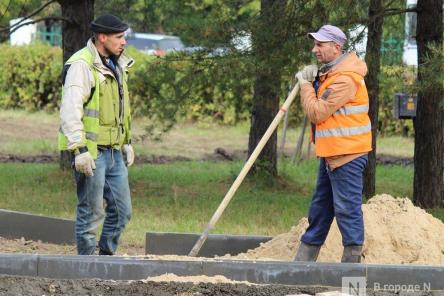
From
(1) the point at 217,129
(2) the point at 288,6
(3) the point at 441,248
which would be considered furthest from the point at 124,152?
(1) the point at 217,129

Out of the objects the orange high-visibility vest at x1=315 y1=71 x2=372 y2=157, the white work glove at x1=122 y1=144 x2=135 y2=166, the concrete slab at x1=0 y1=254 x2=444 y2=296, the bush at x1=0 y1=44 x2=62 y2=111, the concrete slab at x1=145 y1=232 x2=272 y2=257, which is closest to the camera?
the concrete slab at x1=0 y1=254 x2=444 y2=296

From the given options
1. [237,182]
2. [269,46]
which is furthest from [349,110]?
[269,46]

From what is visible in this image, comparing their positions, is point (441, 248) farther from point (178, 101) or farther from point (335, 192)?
point (178, 101)

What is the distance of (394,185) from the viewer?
51.2ft

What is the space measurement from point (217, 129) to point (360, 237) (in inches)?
679

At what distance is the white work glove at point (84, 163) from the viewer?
7324mm

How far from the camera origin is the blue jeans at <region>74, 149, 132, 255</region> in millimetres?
7625

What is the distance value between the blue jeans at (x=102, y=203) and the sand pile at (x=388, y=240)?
3.29 feet

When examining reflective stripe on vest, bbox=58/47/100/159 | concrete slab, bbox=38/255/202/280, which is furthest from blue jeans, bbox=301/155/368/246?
reflective stripe on vest, bbox=58/47/100/159

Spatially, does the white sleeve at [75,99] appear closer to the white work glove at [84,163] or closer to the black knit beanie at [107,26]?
the white work glove at [84,163]

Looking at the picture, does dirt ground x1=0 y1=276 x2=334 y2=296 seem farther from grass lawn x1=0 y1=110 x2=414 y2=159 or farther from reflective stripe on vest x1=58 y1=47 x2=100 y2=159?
grass lawn x1=0 y1=110 x2=414 y2=159

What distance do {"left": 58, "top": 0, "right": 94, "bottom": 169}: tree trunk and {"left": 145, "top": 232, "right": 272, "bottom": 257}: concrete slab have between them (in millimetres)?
5875

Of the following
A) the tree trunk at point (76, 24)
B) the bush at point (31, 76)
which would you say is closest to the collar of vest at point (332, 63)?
the tree trunk at point (76, 24)

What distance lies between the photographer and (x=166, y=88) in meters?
13.6
